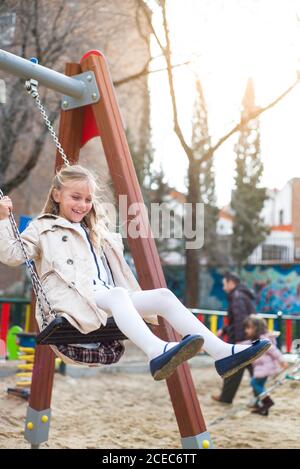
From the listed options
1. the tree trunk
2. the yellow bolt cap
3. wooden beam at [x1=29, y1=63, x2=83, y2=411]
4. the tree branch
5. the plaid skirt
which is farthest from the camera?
the tree trunk

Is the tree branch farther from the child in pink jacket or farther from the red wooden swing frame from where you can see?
the red wooden swing frame

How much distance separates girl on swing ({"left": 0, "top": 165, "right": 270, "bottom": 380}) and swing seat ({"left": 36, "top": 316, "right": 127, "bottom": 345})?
0.15ft

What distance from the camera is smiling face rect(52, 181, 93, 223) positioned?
8.48 ft

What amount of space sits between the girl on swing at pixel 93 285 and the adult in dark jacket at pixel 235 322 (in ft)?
11.4

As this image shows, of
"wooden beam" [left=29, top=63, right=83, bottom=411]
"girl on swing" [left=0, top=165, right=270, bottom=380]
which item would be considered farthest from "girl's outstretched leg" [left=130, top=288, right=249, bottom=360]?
"wooden beam" [left=29, top=63, right=83, bottom=411]

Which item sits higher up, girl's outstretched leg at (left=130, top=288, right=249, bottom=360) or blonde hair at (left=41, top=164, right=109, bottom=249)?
blonde hair at (left=41, top=164, right=109, bottom=249)

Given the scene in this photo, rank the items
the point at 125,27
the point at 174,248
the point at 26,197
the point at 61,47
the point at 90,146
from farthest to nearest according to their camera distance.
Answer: the point at 174,248 < the point at 26,197 < the point at 90,146 < the point at 125,27 < the point at 61,47

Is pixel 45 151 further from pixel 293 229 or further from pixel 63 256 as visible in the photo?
pixel 293 229

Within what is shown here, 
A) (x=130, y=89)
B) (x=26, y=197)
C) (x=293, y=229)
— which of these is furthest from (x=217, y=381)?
(x=293, y=229)

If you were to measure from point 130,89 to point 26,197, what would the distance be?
148 inches

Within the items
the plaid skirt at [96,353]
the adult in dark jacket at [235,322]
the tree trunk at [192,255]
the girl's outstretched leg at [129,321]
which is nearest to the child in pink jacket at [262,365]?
the adult in dark jacket at [235,322]

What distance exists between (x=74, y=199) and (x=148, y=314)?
1.99ft

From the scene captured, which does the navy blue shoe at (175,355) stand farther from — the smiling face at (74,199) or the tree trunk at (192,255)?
the tree trunk at (192,255)
